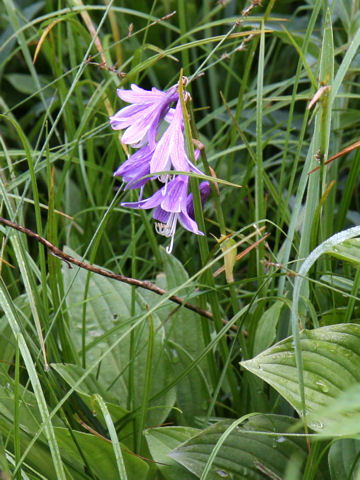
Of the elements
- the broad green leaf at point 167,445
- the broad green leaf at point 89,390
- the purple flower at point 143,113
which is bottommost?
the broad green leaf at point 167,445

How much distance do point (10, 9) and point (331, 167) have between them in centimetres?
87

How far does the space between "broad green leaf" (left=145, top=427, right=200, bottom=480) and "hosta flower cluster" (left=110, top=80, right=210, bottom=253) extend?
1.03ft

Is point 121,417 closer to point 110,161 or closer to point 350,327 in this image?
point 350,327

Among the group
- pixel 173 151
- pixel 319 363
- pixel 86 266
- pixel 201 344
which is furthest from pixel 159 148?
pixel 201 344

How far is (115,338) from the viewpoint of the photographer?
51.0 inches

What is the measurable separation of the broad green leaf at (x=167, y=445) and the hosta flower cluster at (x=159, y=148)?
0.31 m

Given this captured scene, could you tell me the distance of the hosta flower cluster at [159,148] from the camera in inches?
36.6

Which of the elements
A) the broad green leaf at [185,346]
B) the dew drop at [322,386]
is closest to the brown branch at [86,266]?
the broad green leaf at [185,346]

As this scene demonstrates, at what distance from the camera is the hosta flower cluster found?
3.05ft

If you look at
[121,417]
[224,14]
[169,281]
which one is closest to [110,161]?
[169,281]

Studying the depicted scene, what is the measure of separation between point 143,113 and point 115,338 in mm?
513

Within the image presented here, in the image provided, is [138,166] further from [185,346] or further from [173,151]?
[185,346]

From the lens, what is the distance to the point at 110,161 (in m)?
1.53

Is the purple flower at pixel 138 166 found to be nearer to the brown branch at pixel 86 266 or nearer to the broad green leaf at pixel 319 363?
the brown branch at pixel 86 266
